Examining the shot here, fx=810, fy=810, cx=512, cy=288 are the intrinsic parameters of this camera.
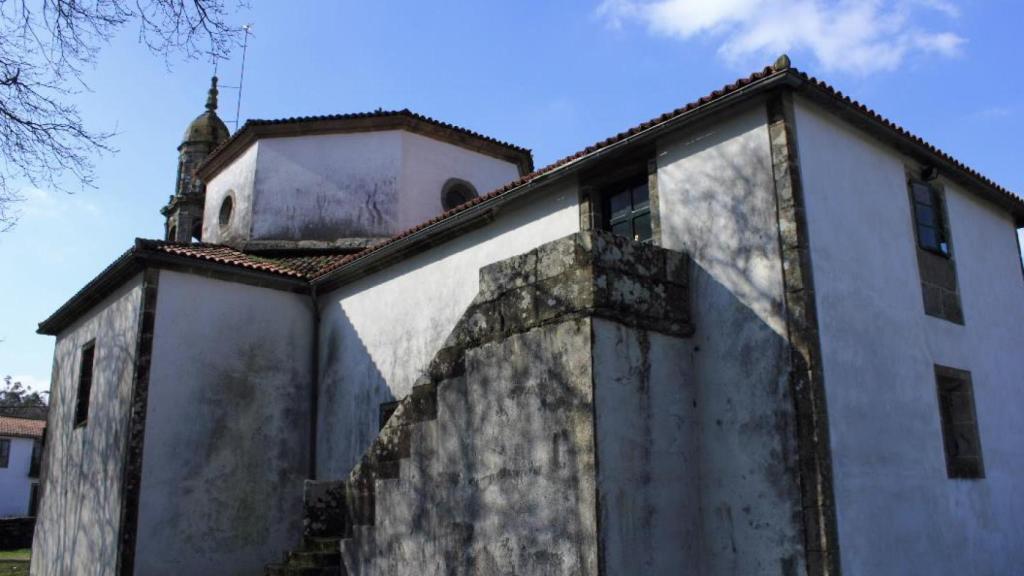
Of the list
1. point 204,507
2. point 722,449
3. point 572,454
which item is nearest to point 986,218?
point 722,449

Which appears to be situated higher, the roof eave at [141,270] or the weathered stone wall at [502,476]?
the roof eave at [141,270]

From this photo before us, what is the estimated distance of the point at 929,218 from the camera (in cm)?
853

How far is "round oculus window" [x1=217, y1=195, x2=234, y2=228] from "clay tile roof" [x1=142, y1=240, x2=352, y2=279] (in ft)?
5.77

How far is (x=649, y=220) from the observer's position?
796 cm

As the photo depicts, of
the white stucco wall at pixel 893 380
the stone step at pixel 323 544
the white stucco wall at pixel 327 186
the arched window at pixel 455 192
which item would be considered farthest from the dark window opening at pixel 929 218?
the white stucco wall at pixel 327 186

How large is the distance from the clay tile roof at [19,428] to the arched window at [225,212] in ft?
90.8

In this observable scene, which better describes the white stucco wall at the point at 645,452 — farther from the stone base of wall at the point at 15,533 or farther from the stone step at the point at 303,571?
the stone base of wall at the point at 15,533

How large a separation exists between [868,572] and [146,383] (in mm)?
8374

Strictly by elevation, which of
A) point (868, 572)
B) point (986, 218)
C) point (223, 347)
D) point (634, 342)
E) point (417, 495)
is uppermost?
point (986, 218)

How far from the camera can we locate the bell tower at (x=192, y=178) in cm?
1812

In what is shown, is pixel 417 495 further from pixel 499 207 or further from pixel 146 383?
pixel 146 383

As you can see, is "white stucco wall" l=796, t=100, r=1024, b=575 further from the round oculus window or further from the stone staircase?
the round oculus window

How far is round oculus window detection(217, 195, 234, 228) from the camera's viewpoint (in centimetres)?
1512

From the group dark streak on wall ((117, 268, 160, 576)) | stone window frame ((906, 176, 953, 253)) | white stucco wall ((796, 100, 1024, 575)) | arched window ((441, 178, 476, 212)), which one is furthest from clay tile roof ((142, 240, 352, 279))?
stone window frame ((906, 176, 953, 253))
